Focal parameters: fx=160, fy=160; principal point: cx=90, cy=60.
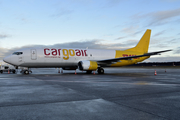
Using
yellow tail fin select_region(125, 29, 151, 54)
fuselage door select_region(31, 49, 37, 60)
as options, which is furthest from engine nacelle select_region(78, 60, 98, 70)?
yellow tail fin select_region(125, 29, 151, 54)

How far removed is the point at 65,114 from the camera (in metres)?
3.85

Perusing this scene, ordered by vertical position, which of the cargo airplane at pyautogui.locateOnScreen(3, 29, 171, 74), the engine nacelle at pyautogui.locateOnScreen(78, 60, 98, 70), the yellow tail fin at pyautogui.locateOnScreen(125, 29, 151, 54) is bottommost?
the engine nacelle at pyautogui.locateOnScreen(78, 60, 98, 70)

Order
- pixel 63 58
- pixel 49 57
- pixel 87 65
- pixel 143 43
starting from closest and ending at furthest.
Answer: pixel 87 65 < pixel 49 57 < pixel 63 58 < pixel 143 43

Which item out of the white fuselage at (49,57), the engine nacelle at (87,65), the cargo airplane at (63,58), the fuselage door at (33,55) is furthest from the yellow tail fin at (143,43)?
the fuselage door at (33,55)

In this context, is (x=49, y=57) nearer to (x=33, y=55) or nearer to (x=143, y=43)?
(x=33, y=55)

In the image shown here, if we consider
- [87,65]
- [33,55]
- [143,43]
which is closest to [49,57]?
[33,55]

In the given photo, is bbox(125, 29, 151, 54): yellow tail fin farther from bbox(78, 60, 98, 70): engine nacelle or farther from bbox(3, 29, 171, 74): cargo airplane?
bbox(78, 60, 98, 70): engine nacelle

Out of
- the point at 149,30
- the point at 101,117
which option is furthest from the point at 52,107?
the point at 149,30

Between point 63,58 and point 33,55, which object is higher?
point 33,55

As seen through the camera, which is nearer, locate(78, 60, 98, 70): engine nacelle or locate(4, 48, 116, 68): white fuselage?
locate(4, 48, 116, 68): white fuselage

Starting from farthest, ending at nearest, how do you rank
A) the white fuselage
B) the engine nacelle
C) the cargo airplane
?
1. the engine nacelle
2. the cargo airplane
3. the white fuselage

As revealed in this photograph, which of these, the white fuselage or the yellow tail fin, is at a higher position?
the yellow tail fin

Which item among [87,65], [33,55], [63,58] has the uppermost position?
[33,55]

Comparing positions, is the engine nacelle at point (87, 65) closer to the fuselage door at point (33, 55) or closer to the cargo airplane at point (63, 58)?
the cargo airplane at point (63, 58)
